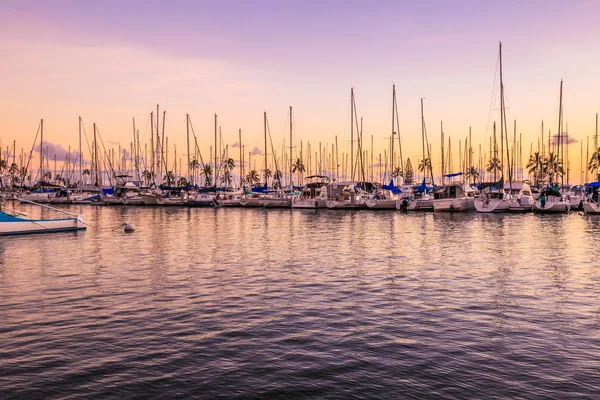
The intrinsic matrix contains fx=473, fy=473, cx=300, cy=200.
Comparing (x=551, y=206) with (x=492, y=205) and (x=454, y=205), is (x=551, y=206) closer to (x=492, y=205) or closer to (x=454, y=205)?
(x=492, y=205)


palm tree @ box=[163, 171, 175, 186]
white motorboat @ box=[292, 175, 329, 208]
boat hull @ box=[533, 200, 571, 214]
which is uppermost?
palm tree @ box=[163, 171, 175, 186]

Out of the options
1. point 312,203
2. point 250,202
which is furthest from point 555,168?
point 250,202

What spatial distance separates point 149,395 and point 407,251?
77.9 feet

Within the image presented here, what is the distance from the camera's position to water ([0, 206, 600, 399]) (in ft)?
31.4

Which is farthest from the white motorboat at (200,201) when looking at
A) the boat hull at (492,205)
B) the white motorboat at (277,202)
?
the boat hull at (492,205)

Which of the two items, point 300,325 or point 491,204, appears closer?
point 300,325

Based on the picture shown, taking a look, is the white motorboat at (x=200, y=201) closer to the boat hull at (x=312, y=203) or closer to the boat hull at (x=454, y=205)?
the boat hull at (x=312, y=203)

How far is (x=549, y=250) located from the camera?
30516mm

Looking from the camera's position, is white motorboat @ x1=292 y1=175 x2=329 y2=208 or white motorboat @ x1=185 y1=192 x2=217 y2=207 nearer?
white motorboat @ x1=292 y1=175 x2=329 y2=208

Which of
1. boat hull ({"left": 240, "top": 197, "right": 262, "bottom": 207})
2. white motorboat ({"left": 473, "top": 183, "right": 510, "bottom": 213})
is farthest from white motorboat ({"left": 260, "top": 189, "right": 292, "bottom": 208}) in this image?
white motorboat ({"left": 473, "top": 183, "right": 510, "bottom": 213})

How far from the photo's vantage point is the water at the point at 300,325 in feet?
31.4

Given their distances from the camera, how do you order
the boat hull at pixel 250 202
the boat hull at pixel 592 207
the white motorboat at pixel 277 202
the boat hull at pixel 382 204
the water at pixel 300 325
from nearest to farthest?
the water at pixel 300 325
the boat hull at pixel 592 207
the boat hull at pixel 382 204
the white motorboat at pixel 277 202
the boat hull at pixel 250 202

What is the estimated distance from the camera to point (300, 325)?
13.8m

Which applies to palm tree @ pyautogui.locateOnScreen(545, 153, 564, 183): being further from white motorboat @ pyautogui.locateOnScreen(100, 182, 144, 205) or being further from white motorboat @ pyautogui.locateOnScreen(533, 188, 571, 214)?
white motorboat @ pyautogui.locateOnScreen(100, 182, 144, 205)
